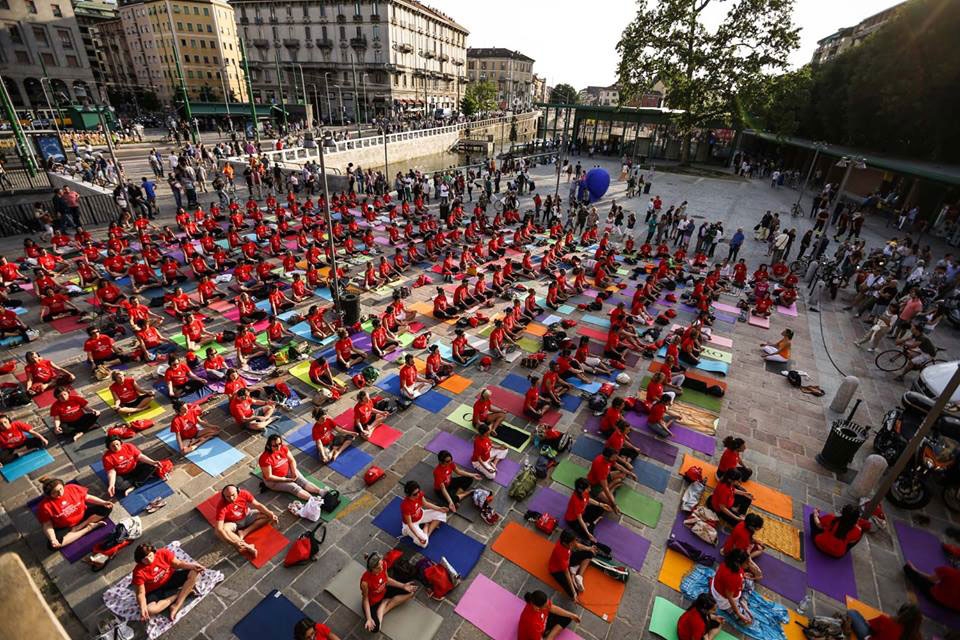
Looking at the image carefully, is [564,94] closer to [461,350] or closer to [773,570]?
[461,350]

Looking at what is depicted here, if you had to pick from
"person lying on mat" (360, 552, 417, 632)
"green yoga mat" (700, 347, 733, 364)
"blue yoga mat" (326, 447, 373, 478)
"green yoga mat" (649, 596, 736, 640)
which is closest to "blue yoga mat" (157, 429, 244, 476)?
"blue yoga mat" (326, 447, 373, 478)

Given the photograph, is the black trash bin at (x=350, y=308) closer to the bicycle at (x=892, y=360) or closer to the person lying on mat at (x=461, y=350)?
the person lying on mat at (x=461, y=350)

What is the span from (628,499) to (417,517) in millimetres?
4134

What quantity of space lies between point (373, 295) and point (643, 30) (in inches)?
1613

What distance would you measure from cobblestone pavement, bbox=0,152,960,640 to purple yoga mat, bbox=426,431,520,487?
248 mm

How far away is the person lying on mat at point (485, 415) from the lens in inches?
384

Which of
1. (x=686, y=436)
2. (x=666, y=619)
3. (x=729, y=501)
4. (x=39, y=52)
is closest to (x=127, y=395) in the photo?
(x=666, y=619)

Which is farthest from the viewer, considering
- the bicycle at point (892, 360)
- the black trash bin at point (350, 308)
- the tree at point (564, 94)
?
the tree at point (564, 94)

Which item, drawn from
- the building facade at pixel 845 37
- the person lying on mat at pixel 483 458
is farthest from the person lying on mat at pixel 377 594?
the building facade at pixel 845 37

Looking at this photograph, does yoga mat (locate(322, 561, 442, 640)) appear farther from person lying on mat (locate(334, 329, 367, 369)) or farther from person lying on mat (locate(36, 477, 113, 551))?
person lying on mat (locate(334, 329, 367, 369))

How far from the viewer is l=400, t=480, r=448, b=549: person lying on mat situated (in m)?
7.28

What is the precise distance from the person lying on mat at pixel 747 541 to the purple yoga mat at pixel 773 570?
0.18 meters

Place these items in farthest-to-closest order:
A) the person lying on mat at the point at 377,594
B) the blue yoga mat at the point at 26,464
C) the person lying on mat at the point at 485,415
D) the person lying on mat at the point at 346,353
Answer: the person lying on mat at the point at 346,353
the person lying on mat at the point at 485,415
the blue yoga mat at the point at 26,464
the person lying on mat at the point at 377,594

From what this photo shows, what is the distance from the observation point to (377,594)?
243 inches
